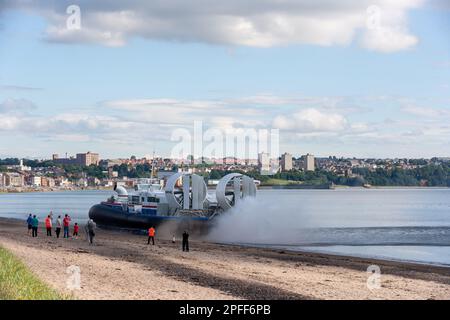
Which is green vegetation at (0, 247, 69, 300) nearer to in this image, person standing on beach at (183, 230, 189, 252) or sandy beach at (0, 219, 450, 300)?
sandy beach at (0, 219, 450, 300)

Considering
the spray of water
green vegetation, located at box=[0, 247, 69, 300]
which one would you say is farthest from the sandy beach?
the spray of water

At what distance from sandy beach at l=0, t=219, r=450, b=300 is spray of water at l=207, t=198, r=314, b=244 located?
11168 millimetres

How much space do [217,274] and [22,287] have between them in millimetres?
8440

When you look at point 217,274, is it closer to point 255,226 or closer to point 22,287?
point 22,287

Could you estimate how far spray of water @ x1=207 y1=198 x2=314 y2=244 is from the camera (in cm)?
4512

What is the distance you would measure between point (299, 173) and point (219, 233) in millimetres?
133879

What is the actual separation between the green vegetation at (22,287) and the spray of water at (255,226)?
2693 cm

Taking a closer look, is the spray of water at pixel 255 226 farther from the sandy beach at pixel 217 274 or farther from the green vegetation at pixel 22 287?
the green vegetation at pixel 22 287

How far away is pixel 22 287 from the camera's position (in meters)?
14.9

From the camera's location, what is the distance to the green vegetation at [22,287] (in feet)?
45.9

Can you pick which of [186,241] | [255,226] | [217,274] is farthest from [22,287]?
[255,226]

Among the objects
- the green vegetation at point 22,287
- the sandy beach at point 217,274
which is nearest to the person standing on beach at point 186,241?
the sandy beach at point 217,274
